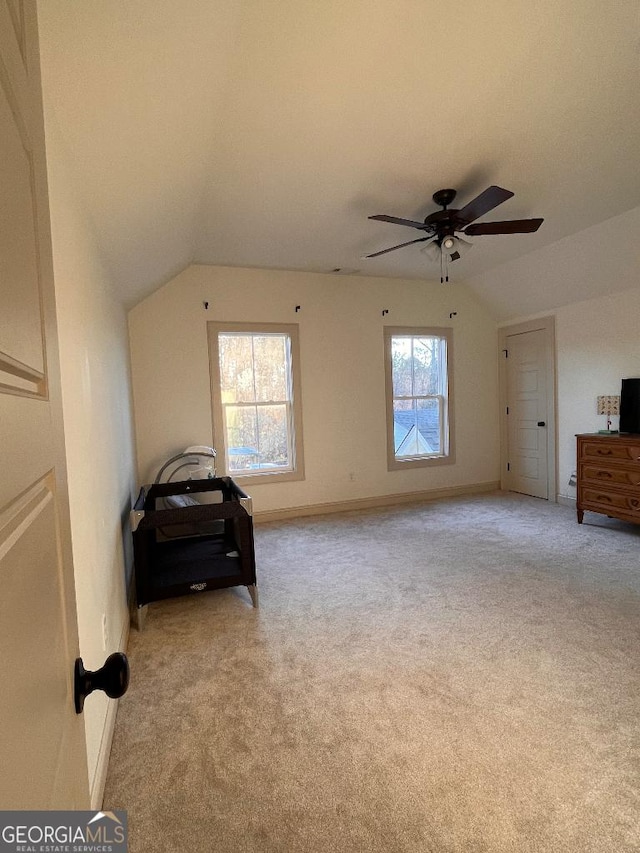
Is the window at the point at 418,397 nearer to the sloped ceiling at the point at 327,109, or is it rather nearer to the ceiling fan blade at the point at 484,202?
the sloped ceiling at the point at 327,109

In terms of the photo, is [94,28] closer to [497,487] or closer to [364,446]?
[364,446]

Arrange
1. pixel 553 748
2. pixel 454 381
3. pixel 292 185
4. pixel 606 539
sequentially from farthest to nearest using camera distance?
pixel 454 381, pixel 606 539, pixel 292 185, pixel 553 748

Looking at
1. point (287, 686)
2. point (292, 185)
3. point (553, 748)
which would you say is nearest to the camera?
point (553, 748)

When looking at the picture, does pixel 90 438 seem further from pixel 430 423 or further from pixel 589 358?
pixel 589 358

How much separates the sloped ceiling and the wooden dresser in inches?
80.1

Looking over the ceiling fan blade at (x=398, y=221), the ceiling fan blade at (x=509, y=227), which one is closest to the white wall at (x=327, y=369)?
the ceiling fan blade at (x=398, y=221)

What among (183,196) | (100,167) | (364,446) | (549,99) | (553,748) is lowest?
(553,748)

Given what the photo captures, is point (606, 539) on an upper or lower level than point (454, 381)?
lower

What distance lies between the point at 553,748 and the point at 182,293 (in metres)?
4.57

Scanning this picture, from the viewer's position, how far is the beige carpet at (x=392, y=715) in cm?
135

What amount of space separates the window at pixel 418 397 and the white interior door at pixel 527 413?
0.89 metres

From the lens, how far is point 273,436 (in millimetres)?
4977

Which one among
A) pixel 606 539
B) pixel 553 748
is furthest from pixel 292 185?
pixel 606 539

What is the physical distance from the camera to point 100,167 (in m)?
1.77
